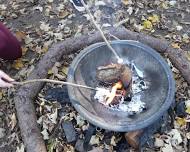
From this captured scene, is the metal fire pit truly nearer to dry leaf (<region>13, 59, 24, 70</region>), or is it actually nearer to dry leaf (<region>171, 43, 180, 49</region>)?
dry leaf (<region>171, 43, 180, 49</region>)

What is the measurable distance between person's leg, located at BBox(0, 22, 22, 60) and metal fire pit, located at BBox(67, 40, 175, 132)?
1103mm

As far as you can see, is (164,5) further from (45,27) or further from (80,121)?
(80,121)

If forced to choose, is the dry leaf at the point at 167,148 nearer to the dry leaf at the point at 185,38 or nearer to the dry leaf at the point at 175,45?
the dry leaf at the point at 175,45

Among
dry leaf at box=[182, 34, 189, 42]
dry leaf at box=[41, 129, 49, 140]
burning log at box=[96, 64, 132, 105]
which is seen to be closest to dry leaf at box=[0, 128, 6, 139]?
dry leaf at box=[41, 129, 49, 140]

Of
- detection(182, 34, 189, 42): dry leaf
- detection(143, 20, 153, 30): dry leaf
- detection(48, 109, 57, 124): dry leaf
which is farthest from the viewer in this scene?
detection(143, 20, 153, 30): dry leaf

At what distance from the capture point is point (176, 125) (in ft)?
12.6

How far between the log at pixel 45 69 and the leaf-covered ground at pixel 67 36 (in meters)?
0.14

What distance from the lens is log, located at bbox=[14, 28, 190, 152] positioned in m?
3.66

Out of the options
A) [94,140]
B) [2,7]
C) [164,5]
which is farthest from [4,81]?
[164,5]

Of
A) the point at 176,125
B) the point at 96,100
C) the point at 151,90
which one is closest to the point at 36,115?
the point at 96,100

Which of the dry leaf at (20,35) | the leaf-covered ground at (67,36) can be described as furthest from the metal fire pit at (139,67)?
the dry leaf at (20,35)

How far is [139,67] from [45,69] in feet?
3.76

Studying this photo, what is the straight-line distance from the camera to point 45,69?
4141 mm

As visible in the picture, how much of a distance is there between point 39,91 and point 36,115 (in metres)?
0.31
